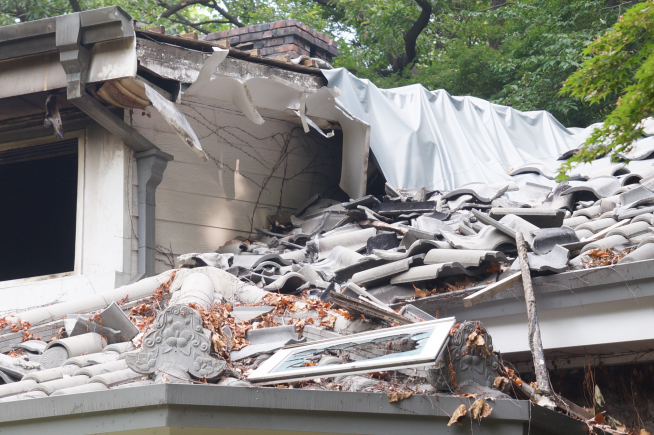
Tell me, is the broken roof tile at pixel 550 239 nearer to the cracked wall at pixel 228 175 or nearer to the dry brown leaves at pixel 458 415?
the dry brown leaves at pixel 458 415

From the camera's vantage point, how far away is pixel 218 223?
8078mm

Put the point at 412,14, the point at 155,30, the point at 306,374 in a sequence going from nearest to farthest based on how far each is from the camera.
Result: the point at 306,374
the point at 155,30
the point at 412,14

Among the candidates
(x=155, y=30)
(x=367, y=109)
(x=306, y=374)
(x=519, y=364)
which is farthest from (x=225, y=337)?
(x=367, y=109)

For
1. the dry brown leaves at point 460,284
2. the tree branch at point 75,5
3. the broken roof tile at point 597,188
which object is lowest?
the dry brown leaves at point 460,284

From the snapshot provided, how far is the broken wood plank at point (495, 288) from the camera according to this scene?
4629 mm

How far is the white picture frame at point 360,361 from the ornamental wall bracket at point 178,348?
0.85 ft

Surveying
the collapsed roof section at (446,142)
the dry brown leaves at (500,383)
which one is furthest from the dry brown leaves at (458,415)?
the collapsed roof section at (446,142)

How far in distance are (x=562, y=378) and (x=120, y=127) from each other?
→ 4649mm

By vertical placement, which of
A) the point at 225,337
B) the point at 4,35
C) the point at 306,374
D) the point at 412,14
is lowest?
the point at 306,374

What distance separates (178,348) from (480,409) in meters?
1.54

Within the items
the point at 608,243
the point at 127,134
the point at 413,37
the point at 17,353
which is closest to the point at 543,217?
the point at 608,243

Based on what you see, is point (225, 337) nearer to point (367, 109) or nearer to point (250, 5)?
point (367, 109)

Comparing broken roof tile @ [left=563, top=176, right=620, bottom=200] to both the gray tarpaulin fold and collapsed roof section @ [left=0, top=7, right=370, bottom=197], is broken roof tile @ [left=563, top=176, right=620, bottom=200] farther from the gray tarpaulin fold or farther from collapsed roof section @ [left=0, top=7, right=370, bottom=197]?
collapsed roof section @ [left=0, top=7, right=370, bottom=197]

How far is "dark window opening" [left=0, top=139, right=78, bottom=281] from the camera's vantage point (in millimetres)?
11195
